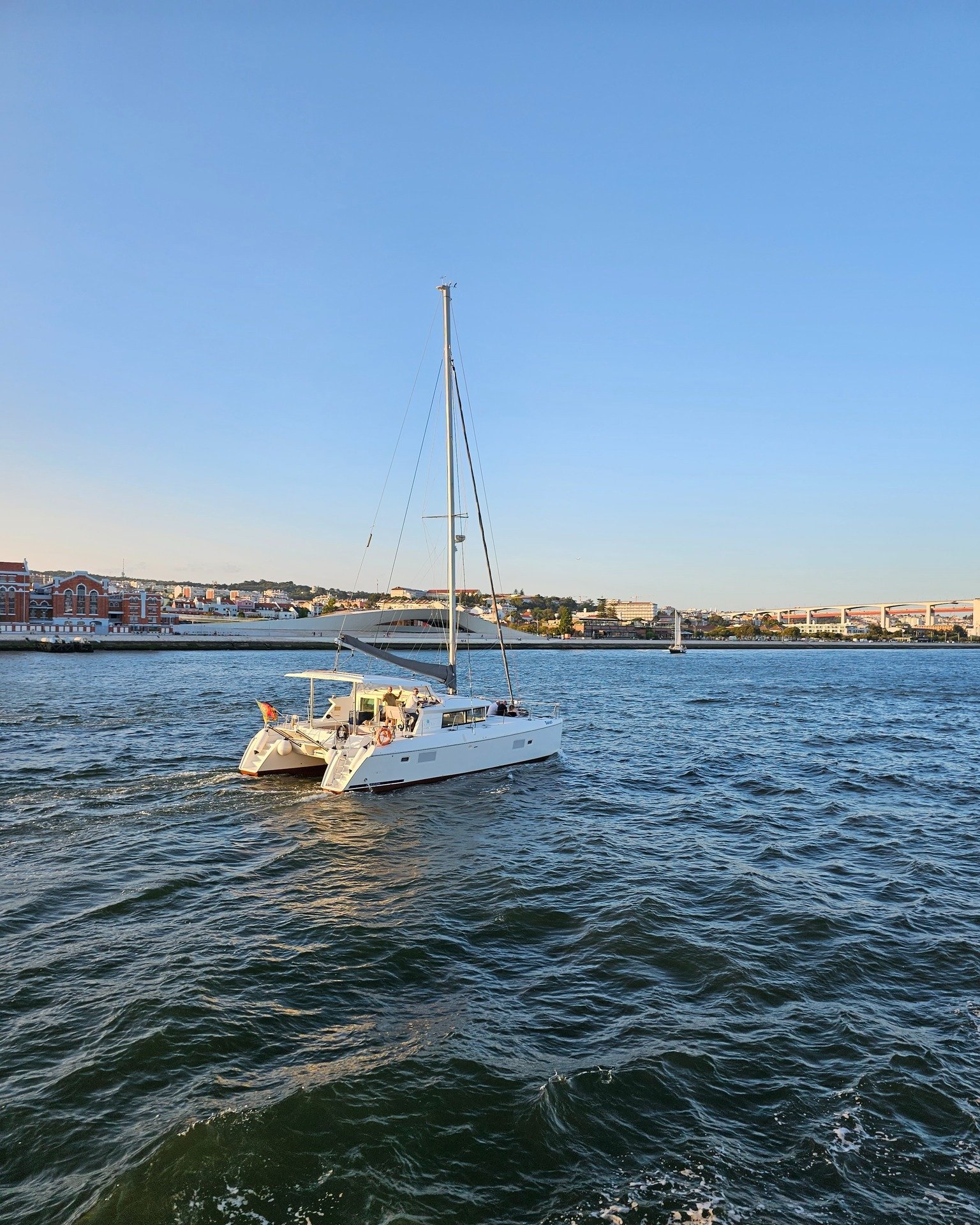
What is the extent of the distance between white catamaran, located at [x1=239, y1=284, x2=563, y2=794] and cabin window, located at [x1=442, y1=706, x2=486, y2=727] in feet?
0.08

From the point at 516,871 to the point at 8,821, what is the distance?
10462 mm

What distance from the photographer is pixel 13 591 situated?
106 metres

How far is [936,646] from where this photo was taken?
537 ft

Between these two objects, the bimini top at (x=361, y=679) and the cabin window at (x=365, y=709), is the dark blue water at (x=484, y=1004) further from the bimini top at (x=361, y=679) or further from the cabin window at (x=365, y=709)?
the bimini top at (x=361, y=679)

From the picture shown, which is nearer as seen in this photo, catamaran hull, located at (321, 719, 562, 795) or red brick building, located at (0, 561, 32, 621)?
catamaran hull, located at (321, 719, 562, 795)

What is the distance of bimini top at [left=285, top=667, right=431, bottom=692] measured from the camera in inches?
776

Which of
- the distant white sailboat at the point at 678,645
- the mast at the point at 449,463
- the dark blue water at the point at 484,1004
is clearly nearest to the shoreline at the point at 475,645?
the distant white sailboat at the point at 678,645

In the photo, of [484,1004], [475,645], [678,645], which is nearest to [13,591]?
[475,645]

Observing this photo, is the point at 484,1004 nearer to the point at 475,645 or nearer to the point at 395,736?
the point at 395,736

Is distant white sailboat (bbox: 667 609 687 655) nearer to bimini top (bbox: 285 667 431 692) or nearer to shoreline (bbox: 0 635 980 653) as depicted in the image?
shoreline (bbox: 0 635 980 653)

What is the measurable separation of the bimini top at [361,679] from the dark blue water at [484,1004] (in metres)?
2.84

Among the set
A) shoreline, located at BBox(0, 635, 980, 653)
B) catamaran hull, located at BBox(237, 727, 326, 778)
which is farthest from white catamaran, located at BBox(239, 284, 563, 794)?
shoreline, located at BBox(0, 635, 980, 653)

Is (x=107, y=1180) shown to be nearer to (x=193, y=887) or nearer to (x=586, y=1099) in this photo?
(x=586, y=1099)

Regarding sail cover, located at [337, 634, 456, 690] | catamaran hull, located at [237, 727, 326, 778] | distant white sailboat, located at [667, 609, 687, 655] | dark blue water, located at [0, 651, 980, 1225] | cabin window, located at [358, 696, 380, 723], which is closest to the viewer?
dark blue water, located at [0, 651, 980, 1225]
